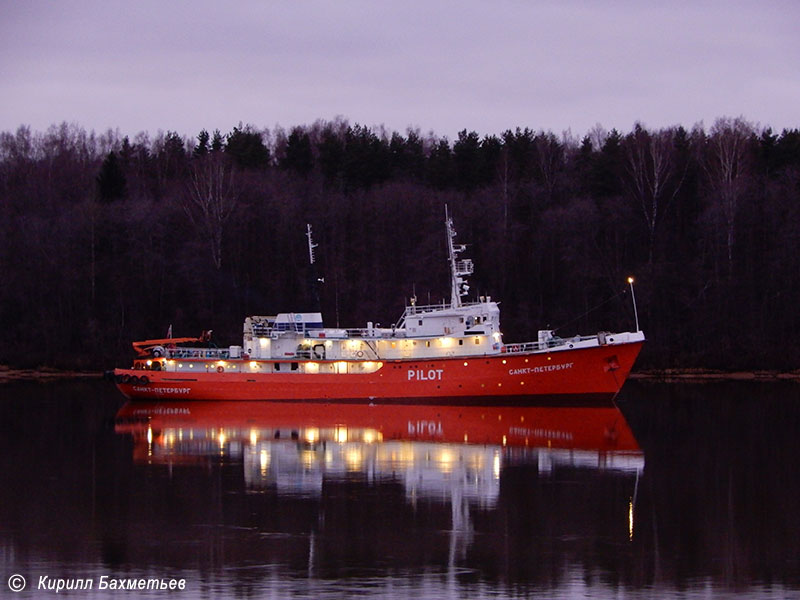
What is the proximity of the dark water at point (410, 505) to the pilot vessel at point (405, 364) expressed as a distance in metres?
3.86

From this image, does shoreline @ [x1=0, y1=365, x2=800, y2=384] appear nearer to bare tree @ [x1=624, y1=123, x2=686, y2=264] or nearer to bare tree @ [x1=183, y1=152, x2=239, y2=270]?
bare tree @ [x1=624, y1=123, x2=686, y2=264]

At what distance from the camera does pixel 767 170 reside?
281ft

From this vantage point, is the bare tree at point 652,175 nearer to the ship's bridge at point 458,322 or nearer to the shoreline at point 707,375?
the shoreline at point 707,375

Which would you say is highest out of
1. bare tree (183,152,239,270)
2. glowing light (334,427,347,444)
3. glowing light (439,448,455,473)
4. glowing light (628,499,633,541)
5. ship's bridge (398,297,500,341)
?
bare tree (183,152,239,270)

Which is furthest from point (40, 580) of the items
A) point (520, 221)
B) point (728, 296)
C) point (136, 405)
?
point (520, 221)

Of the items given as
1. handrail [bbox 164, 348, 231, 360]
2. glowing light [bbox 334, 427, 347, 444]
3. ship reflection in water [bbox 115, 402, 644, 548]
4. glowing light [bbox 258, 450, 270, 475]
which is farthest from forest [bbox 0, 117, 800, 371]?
glowing light [bbox 258, 450, 270, 475]

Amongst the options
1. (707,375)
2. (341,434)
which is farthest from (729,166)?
(341,434)

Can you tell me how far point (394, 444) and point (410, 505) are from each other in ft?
36.4

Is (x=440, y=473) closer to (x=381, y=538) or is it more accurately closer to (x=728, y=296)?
(x=381, y=538)

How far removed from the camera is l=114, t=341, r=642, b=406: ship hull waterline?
5094 centimetres

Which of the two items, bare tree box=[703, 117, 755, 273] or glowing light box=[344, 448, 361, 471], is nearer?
glowing light box=[344, 448, 361, 471]

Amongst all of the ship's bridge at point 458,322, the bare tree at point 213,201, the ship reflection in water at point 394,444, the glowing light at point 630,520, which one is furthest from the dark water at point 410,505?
the bare tree at point 213,201

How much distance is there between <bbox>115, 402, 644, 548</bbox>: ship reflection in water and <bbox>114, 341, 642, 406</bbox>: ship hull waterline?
0.85 meters

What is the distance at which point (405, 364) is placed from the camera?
52.4 meters
